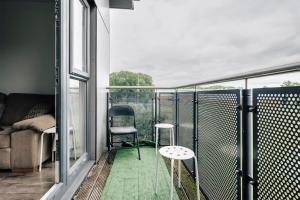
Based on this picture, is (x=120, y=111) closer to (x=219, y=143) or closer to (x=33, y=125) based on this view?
(x=33, y=125)

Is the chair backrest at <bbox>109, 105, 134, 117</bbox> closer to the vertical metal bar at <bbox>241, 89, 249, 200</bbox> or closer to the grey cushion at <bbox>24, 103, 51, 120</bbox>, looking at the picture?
the grey cushion at <bbox>24, 103, 51, 120</bbox>

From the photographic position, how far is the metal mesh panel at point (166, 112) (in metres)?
3.29

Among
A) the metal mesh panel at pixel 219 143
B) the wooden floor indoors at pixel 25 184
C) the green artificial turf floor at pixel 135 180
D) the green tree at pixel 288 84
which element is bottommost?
the green artificial turf floor at pixel 135 180

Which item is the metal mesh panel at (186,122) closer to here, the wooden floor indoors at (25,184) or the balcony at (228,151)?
the balcony at (228,151)

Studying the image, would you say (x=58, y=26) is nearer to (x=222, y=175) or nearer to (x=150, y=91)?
(x=222, y=175)

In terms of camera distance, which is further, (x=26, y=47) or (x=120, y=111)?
(x=120, y=111)

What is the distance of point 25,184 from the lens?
2109 mm

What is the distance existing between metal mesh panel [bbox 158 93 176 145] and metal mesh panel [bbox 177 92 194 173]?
37 centimetres

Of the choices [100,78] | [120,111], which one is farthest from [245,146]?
[120,111]

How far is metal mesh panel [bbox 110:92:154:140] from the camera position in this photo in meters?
3.72

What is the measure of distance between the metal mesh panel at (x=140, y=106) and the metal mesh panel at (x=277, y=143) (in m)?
2.89

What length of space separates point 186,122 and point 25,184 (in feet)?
6.28

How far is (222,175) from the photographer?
145 cm

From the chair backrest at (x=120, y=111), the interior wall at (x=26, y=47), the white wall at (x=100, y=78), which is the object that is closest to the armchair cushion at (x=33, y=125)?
the white wall at (x=100, y=78)
